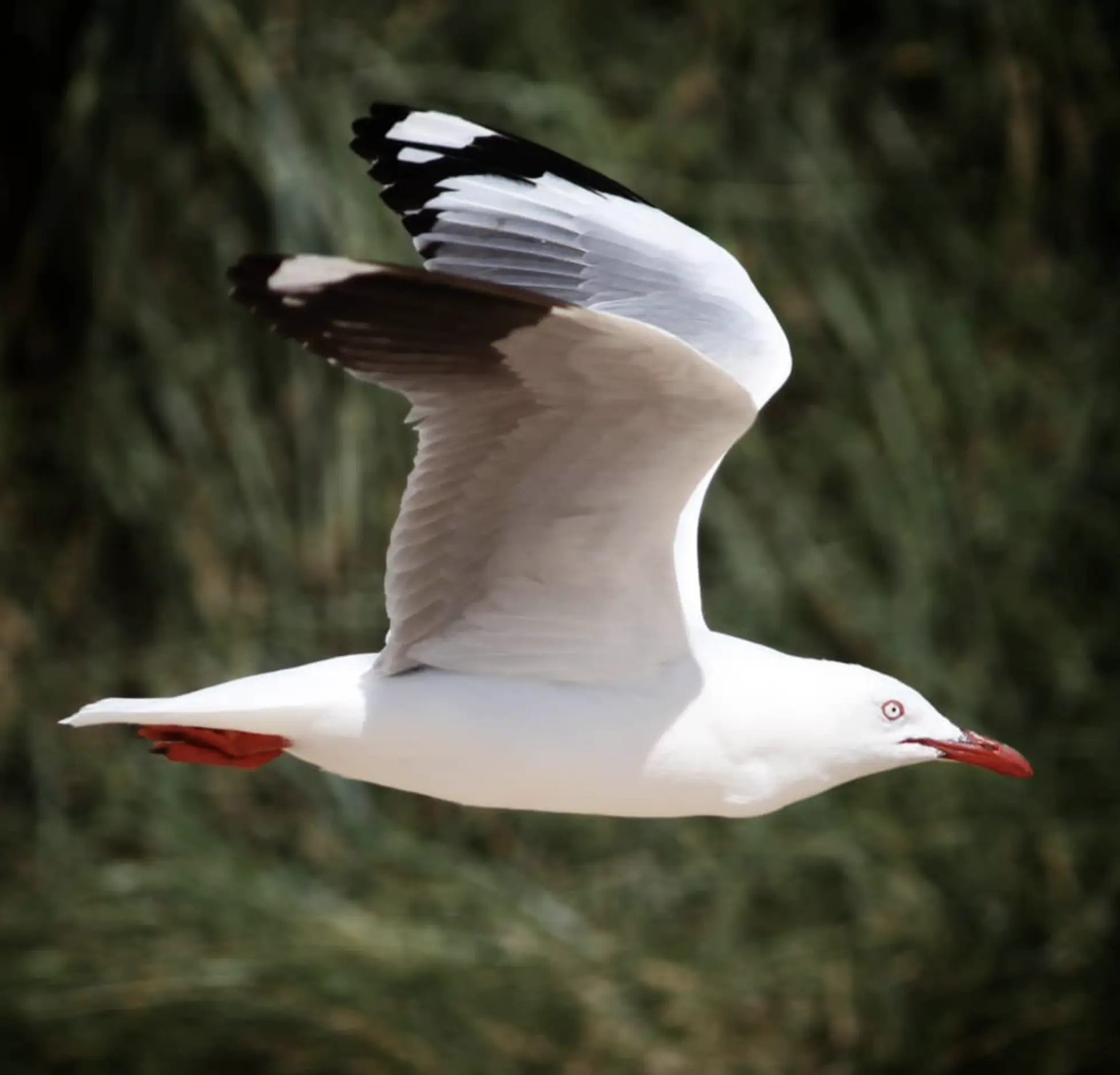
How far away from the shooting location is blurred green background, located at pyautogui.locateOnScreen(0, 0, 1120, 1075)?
17.7 ft

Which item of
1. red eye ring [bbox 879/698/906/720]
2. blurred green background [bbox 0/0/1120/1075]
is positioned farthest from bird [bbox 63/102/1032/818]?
blurred green background [bbox 0/0/1120/1075]

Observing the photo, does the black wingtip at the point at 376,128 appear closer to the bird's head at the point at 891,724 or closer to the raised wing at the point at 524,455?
the raised wing at the point at 524,455

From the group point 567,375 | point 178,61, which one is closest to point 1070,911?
point 178,61

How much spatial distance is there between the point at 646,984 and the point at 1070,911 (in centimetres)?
106

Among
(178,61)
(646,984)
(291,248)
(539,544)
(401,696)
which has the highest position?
(178,61)

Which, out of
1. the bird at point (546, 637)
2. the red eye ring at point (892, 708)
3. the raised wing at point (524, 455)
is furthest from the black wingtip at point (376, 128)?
the red eye ring at point (892, 708)

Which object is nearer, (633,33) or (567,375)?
(567,375)

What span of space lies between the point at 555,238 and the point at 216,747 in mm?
873

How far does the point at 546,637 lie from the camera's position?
3.10m

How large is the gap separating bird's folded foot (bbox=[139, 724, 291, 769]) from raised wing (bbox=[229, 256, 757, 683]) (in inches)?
9.1

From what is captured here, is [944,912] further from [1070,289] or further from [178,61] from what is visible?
[178,61]

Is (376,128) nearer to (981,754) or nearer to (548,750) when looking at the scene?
(548,750)

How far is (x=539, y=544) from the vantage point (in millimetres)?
3012

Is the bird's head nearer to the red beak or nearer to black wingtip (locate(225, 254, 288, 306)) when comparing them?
the red beak
